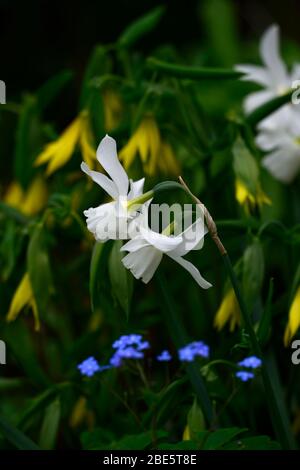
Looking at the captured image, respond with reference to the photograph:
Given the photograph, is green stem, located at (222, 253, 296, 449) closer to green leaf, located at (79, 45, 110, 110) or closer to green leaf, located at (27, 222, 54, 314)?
green leaf, located at (27, 222, 54, 314)

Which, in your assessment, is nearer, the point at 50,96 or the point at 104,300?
the point at 104,300

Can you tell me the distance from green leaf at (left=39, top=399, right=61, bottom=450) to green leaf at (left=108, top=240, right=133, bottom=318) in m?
0.28

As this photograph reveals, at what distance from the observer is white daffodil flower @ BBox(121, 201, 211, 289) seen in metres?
1.05

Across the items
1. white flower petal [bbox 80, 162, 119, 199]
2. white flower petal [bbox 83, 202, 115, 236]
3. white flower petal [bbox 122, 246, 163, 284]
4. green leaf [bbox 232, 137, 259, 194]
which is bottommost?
white flower petal [bbox 122, 246, 163, 284]

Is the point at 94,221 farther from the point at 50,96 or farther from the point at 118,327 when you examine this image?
the point at 50,96

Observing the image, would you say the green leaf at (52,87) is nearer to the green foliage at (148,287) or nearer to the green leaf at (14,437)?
the green foliage at (148,287)

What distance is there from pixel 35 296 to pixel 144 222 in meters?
0.41

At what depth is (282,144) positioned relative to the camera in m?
1.74

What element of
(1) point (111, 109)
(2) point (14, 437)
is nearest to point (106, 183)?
(2) point (14, 437)

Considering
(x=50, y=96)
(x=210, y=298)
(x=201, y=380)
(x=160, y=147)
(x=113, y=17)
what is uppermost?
(x=113, y=17)

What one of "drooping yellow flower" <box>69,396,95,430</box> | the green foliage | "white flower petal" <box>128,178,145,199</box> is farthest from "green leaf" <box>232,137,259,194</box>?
"drooping yellow flower" <box>69,396,95,430</box>

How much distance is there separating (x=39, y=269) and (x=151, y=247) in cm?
39

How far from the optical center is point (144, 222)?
1068mm

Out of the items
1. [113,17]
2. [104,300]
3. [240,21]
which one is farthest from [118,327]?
[240,21]
